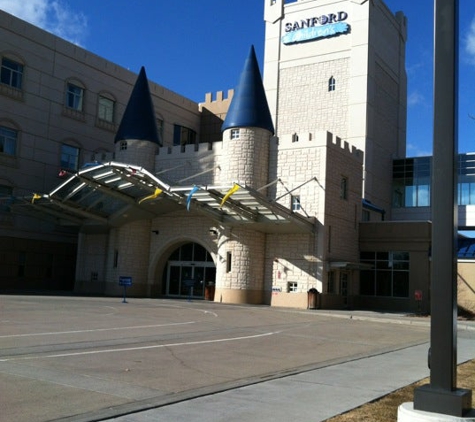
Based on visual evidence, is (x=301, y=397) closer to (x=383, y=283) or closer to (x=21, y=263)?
(x=383, y=283)

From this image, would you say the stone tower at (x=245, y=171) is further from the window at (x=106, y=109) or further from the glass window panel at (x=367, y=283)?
the window at (x=106, y=109)

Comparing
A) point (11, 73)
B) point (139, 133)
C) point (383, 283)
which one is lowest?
point (383, 283)

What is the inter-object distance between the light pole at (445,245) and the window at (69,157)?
128 feet

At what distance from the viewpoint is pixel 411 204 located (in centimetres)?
5325

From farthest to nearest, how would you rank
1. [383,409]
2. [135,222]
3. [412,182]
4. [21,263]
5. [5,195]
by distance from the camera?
[412,182] → [21,263] → [5,195] → [135,222] → [383,409]

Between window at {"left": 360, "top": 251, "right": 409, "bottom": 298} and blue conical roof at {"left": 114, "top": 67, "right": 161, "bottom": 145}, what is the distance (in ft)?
52.2

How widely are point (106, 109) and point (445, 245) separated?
140ft

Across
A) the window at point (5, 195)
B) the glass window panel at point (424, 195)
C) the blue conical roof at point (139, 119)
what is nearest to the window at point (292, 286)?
the blue conical roof at point (139, 119)

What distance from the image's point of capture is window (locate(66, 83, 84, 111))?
42922mm

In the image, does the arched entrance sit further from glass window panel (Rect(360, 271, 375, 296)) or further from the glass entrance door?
glass window panel (Rect(360, 271, 375, 296))

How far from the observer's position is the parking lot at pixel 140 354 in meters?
7.49

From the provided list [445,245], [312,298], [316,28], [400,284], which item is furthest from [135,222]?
[445,245]

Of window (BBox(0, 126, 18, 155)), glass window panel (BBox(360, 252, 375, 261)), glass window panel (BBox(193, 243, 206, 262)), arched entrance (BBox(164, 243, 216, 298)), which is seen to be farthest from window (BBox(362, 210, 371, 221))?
window (BBox(0, 126, 18, 155))

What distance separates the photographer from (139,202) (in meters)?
34.7
